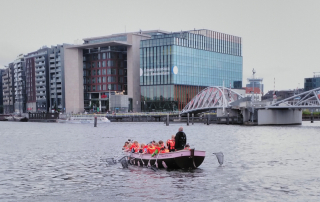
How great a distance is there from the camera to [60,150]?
53594 mm

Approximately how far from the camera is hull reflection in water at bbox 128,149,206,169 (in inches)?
1298

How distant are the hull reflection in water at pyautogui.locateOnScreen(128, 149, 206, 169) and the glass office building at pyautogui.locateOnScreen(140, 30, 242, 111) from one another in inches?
5284

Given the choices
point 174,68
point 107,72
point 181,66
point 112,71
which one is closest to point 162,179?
point 174,68

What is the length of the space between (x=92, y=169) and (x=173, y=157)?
7391 mm

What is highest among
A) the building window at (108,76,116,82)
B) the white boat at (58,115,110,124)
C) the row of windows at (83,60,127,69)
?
the row of windows at (83,60,127,69)

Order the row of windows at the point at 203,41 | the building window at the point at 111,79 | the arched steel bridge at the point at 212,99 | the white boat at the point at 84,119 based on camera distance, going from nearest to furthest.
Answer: the arched steel bridge at the point at 212,99 < the white boat at the point at 84,119 < the row of windows at the point at 203,41 < the building window at the point at 111,79

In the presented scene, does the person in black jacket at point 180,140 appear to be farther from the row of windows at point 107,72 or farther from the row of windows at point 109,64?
the row of windows at point 109,64

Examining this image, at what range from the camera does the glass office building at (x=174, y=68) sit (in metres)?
169

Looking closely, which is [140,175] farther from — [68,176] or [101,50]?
[101,50]

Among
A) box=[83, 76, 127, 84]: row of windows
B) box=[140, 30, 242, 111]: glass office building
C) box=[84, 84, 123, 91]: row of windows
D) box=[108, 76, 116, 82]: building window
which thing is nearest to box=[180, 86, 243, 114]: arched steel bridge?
box=[140, 30, 242, 111]: glass office building

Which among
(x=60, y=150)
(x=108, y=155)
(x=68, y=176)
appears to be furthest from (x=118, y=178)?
(x=60, y=150)

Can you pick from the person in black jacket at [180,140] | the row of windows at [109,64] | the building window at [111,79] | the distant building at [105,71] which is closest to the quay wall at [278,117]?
the distant building at [105,71]

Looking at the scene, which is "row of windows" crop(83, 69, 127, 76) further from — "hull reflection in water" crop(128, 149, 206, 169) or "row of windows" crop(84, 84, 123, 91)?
"hull reflection in water" crop(128, 149, 206, 169)

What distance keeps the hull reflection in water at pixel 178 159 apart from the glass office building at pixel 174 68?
440 ft
